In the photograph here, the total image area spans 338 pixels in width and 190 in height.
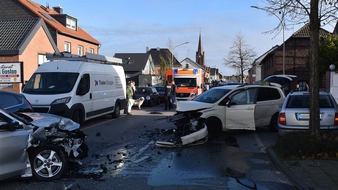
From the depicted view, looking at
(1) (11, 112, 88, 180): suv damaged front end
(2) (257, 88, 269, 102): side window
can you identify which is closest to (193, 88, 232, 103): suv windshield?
(2) (257, 88, 269, 102): side window

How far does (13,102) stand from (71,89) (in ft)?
9.61

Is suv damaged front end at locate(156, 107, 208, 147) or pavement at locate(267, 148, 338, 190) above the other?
suv damaged front end at locate(156, 107, 208, 147)

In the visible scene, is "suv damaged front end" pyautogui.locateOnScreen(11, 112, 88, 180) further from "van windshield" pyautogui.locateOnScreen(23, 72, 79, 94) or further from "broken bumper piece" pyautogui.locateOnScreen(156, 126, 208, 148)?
"van windshield" pyautogui.locateOnScreen(23, 72, 79, 94)

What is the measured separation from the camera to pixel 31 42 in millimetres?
27406

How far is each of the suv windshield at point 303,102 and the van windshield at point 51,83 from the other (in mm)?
7305

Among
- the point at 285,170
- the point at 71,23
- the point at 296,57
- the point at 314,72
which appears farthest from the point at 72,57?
the point at 296,57

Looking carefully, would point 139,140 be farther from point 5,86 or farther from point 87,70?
point 5,86

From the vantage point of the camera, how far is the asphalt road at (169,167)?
602 cm

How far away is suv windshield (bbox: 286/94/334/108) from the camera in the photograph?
9.76 meters

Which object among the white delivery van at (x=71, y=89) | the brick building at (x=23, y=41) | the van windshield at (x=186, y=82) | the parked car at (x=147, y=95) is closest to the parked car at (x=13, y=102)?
→ the white delivery van at (x=71, y=89)

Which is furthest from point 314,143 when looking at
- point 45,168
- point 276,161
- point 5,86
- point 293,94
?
point 5,86

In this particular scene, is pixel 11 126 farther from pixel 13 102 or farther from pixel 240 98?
pixel 240 98

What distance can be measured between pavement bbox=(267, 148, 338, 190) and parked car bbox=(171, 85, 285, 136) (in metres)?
2.76

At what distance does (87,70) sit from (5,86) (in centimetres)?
1450
